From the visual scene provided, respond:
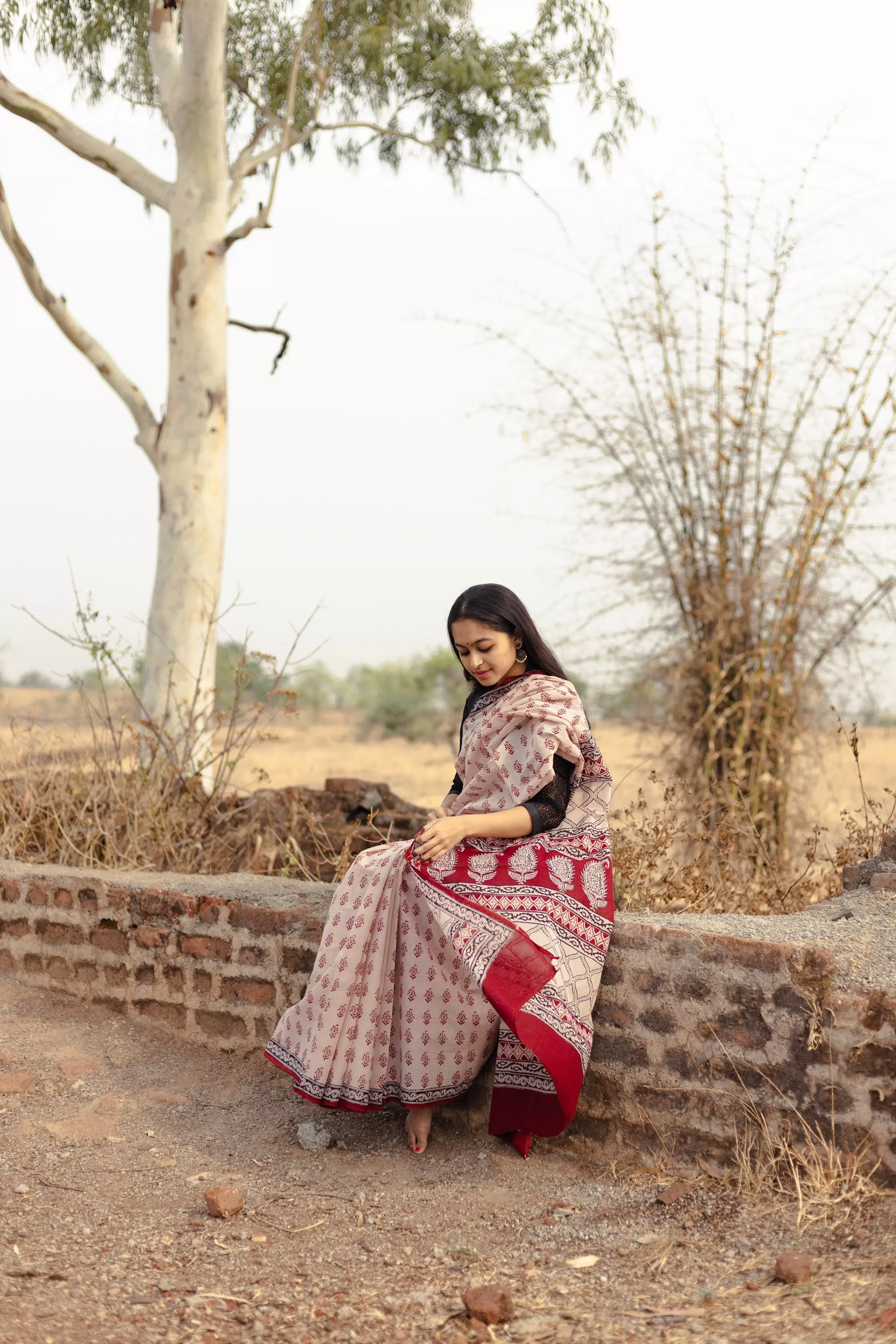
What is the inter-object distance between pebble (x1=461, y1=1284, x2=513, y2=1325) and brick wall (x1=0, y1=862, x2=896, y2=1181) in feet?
2.44

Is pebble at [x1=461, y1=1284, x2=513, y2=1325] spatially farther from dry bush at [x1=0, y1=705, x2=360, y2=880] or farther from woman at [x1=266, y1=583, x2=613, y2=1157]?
dry bush at [x1=0, y1=705, x2=360, y2=880]

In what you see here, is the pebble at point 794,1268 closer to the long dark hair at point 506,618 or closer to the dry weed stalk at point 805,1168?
the dry weed stalk at point 805,1168

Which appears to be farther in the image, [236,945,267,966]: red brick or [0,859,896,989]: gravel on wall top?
[236,945,267,966]: red brick

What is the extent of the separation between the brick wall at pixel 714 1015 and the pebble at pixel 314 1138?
357 mm

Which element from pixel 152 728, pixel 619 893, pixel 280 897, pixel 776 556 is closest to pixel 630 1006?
pixel 619 893

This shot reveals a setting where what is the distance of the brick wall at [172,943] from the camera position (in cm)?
362

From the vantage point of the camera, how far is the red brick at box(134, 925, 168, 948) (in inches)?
155

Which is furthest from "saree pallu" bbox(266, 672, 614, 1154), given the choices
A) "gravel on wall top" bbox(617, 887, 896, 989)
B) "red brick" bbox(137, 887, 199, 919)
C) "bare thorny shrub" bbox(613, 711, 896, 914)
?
"red brick" bbox(137, 887, 199, 919)

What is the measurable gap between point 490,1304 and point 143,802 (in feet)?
9.66

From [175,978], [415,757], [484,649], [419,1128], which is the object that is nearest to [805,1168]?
[419,1128]

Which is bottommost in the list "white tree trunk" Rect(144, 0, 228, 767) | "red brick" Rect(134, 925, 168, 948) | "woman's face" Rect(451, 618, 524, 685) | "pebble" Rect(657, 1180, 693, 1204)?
"pebble" Rect(657, 1180, 693, 1204)

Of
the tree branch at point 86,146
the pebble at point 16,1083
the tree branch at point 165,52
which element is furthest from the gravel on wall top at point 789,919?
the tree branch at point 165,52

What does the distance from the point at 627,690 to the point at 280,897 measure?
313 centimetres

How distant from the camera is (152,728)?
4.80 meters
